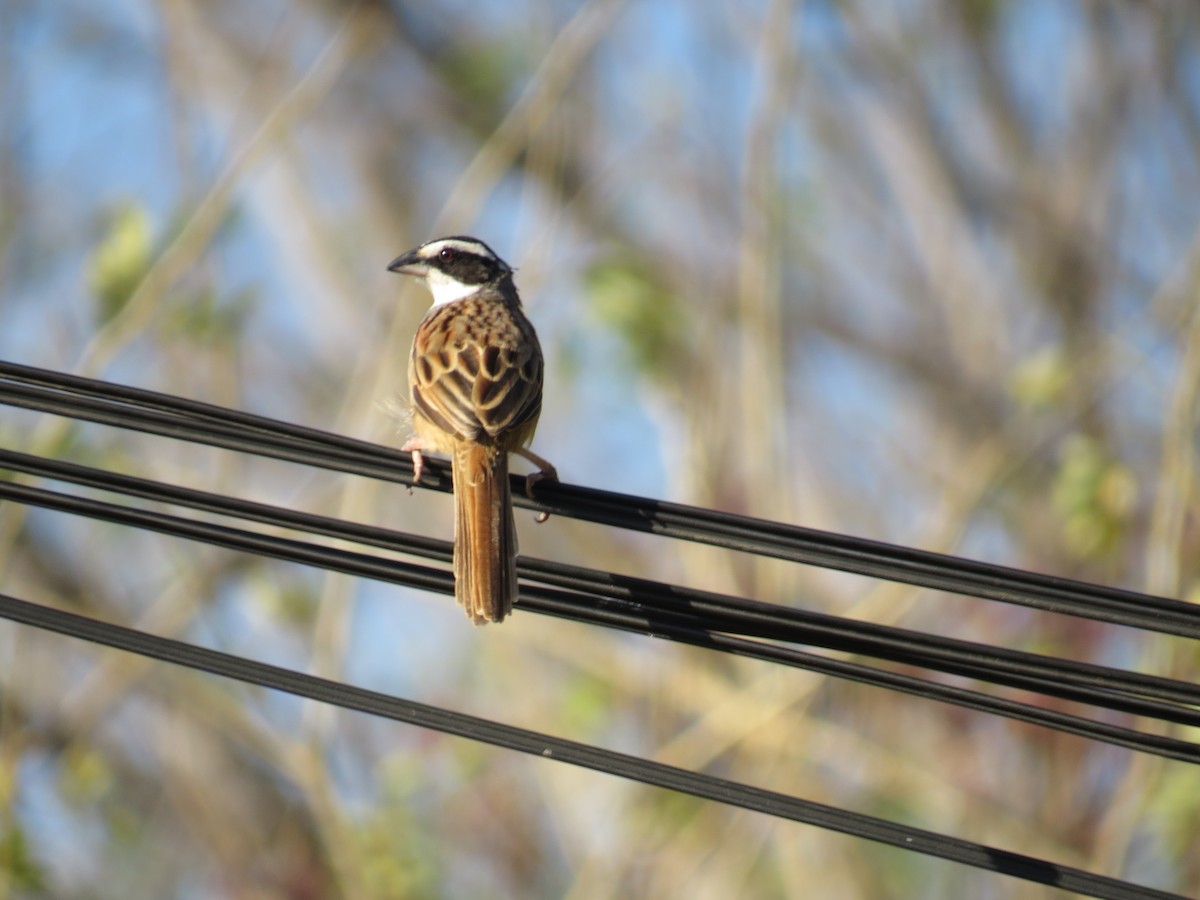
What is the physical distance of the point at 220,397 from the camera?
10.7 metres

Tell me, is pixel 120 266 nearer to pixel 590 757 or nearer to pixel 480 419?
pixel 480 419

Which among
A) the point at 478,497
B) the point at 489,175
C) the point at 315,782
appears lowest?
the point at 478,497

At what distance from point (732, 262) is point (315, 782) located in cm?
699

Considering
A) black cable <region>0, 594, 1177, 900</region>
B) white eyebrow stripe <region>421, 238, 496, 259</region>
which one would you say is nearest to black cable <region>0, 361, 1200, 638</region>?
black cable <region>0, 594, 1177, 900</region>

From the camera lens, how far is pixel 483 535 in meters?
5.49

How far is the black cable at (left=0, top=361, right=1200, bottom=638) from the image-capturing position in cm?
414

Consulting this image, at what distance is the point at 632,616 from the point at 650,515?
29cm

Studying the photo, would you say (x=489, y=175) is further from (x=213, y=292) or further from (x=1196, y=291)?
(x=1196, y=291)

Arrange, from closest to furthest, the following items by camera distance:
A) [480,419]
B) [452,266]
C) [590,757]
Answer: [590,757], [480,419], [452,266]

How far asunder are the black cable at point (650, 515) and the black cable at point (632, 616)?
0.16m

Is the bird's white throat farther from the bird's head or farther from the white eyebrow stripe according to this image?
the white eyebrow stripe

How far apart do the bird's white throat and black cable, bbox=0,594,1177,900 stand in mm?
4123

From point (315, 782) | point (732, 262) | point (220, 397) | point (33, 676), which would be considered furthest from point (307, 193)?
point (315, 782)

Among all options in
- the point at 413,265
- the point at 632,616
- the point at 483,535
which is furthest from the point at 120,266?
the point at 632,616
